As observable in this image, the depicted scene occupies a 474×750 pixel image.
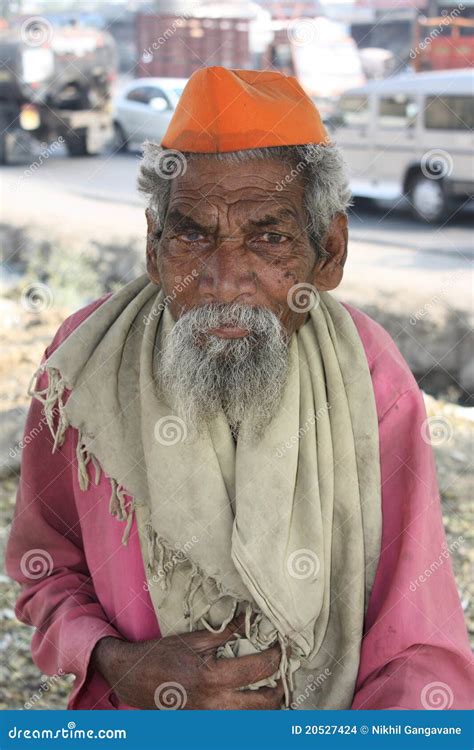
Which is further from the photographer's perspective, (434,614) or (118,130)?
(118,130)

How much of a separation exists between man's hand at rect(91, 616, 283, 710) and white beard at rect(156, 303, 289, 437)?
425 millimetres

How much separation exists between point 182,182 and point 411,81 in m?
9.37

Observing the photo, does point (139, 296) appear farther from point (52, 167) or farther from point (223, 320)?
point (52, 167)

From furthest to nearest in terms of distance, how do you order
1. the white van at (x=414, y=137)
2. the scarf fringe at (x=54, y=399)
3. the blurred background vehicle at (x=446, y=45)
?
the blurred background vehicle at (x=446, y=45) < the white van at (x=414, y=137) < the scarf fringe at (x=54, y=399)

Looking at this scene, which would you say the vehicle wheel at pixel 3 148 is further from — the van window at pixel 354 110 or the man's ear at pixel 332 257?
the man's ear at pixel 332 257

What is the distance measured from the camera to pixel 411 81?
1075 cm

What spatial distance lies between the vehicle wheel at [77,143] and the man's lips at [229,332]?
10.1 meters

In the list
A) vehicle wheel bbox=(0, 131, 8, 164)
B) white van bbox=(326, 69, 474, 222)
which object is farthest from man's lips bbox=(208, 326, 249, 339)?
vehicle wheel bbox=(0, 131, 8, 164)

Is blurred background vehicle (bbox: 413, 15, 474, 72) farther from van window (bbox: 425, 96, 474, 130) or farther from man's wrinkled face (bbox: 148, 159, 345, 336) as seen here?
man's wrinkled face (bbox: 148, 159, 345, 336)

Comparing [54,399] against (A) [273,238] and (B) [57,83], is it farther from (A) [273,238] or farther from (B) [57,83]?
(B) [57,83]

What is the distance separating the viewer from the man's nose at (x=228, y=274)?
195cm

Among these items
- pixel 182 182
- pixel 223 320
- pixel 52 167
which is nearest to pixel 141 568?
pixel 223 320

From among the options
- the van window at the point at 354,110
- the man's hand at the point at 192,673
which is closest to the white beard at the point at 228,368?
the man's hand at the point at 192,673

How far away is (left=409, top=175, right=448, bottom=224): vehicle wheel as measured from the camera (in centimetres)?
1029
